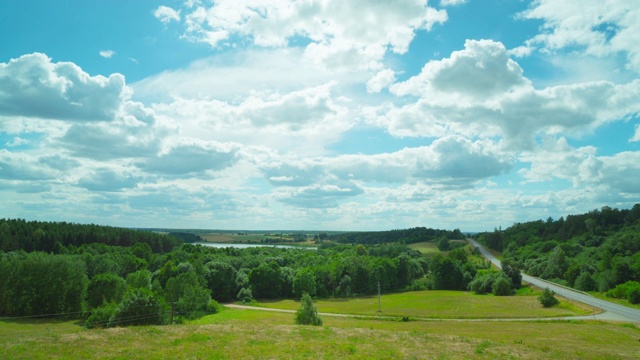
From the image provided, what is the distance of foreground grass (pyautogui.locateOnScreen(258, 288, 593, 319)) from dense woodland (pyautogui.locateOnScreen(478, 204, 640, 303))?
15289mm

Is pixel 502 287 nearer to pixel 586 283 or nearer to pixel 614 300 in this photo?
pixel 586 283

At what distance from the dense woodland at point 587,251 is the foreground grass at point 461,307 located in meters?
15.3

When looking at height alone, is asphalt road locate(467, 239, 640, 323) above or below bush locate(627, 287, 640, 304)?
below

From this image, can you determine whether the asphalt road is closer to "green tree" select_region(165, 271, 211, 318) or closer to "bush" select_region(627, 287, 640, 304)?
"bush" select_region(627, 287, 640, 304)

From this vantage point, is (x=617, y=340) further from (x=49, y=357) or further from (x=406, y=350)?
(x=49, y=357)

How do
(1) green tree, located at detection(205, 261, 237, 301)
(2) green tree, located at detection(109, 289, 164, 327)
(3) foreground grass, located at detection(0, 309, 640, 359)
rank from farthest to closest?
1. (1) green tree, located at detection(205, 261, 237, 301)
2. (2) green tree, located at detection(109, 289, 164, 327)
3. (3) foreground grass, located at detection(0, 309, 640, 359)

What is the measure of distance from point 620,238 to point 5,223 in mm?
165102

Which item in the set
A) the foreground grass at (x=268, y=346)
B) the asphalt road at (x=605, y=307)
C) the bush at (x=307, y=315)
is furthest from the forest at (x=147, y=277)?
the foreground grass at (x=268, y=346)

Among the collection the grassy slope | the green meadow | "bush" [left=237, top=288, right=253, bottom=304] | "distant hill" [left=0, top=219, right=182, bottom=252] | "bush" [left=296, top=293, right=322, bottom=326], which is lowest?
"bush" [left=237, top=288, right=253, bottom=304]

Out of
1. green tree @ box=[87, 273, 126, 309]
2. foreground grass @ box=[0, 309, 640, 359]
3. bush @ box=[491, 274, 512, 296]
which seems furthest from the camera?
bush @ box=[491, 274, 512, 296]

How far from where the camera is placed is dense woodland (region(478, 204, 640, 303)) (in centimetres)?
8612

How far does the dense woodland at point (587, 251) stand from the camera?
86.1m

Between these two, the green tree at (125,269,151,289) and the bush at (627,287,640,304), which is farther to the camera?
the green tree at (125,269,151,289)

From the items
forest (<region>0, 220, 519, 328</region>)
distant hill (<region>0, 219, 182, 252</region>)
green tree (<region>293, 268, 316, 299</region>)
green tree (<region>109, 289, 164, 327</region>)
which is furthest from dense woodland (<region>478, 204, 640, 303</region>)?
distant hill (<region>0, 219, 182, 252</region>)
